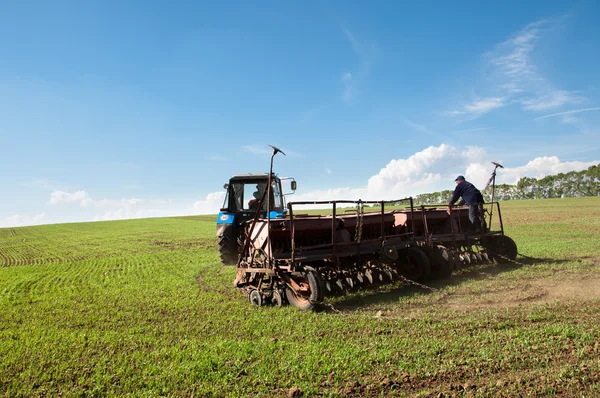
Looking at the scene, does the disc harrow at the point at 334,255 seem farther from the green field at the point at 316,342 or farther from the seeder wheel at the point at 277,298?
the green field at the point at 316,342

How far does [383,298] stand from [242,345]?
332cm

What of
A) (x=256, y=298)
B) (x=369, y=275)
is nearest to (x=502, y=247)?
(x=369, y=275)

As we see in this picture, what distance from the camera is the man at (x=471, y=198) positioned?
443 inches

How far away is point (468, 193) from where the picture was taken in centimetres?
1144

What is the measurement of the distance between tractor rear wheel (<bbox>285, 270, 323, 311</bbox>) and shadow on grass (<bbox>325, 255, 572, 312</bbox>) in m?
0.32

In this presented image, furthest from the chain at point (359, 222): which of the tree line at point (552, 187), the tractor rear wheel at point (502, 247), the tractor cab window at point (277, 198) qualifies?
the tree line at point (552, 187)

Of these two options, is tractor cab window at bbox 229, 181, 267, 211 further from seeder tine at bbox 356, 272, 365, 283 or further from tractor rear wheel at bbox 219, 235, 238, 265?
seeder tine at bbox 356, 272, 365, 283

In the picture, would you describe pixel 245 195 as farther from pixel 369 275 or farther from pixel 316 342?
pixel 316 342

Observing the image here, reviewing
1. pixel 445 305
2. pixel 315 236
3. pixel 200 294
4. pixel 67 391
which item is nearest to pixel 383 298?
pixel 445 305

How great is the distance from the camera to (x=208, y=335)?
18.6ft

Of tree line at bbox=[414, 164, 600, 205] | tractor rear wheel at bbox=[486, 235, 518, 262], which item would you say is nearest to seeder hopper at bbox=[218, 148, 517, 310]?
tractor rear wheel at bbox=[486, 235, 518, 262]

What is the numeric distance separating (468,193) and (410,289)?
14.7 feet

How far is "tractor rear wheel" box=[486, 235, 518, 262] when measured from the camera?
37.6 ft

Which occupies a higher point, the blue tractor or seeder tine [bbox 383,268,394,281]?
the blue tractor
